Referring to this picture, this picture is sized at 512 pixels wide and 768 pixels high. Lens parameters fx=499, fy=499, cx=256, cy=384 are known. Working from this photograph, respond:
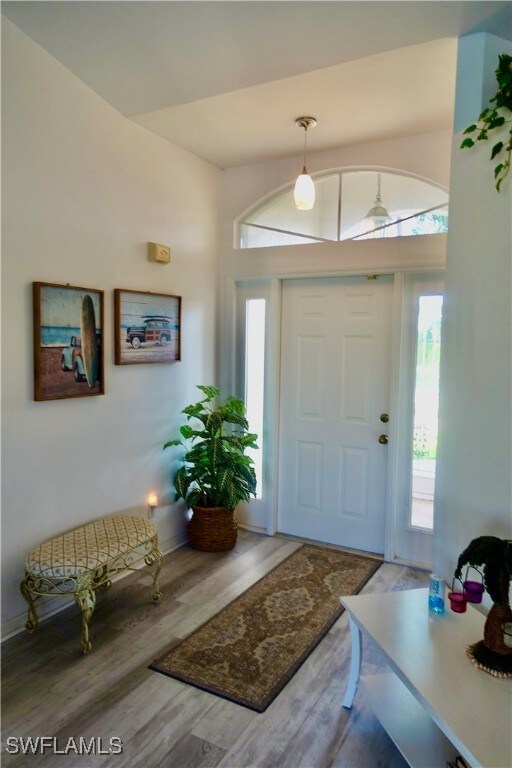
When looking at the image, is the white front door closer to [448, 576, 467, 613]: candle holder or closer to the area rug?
the area rug

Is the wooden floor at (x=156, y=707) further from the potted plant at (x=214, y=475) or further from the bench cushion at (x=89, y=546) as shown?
the potted plant at (x=214, y=475)

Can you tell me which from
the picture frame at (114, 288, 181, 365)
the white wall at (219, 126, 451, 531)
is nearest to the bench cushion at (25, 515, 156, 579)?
the picture frame at (114, 288, 181, 365)

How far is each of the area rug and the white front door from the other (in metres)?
0.38

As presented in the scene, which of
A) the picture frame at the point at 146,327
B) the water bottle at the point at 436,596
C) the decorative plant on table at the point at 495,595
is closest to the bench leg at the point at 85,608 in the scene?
the picture frame at the point at 146,327

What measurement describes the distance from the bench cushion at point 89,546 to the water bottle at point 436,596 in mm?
1480

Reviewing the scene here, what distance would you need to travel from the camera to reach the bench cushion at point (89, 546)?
2332 mm

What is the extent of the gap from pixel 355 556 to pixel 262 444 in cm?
108

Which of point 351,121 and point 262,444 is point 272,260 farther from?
point 262,444

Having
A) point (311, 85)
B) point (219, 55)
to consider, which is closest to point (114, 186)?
point (219, 55)

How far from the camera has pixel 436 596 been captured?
→ 6.52 feet

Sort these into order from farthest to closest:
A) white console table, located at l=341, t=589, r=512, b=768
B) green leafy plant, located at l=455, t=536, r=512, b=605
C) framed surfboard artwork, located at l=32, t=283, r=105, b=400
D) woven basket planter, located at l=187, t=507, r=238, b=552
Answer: woven basket planter, located at l=187, t=507, r=238, b=552
framed surfboard artwork, located at l=32, t=283, r=105, b=400
green leafy plant, located at l=455, t=536, r=512, b=605
white console table, located at l=341, t=589, r=512, b=768

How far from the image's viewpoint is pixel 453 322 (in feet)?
7.73

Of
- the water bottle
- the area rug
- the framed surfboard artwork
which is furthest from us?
the framed surfboard artwork

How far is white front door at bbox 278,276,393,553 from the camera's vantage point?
3521mm
